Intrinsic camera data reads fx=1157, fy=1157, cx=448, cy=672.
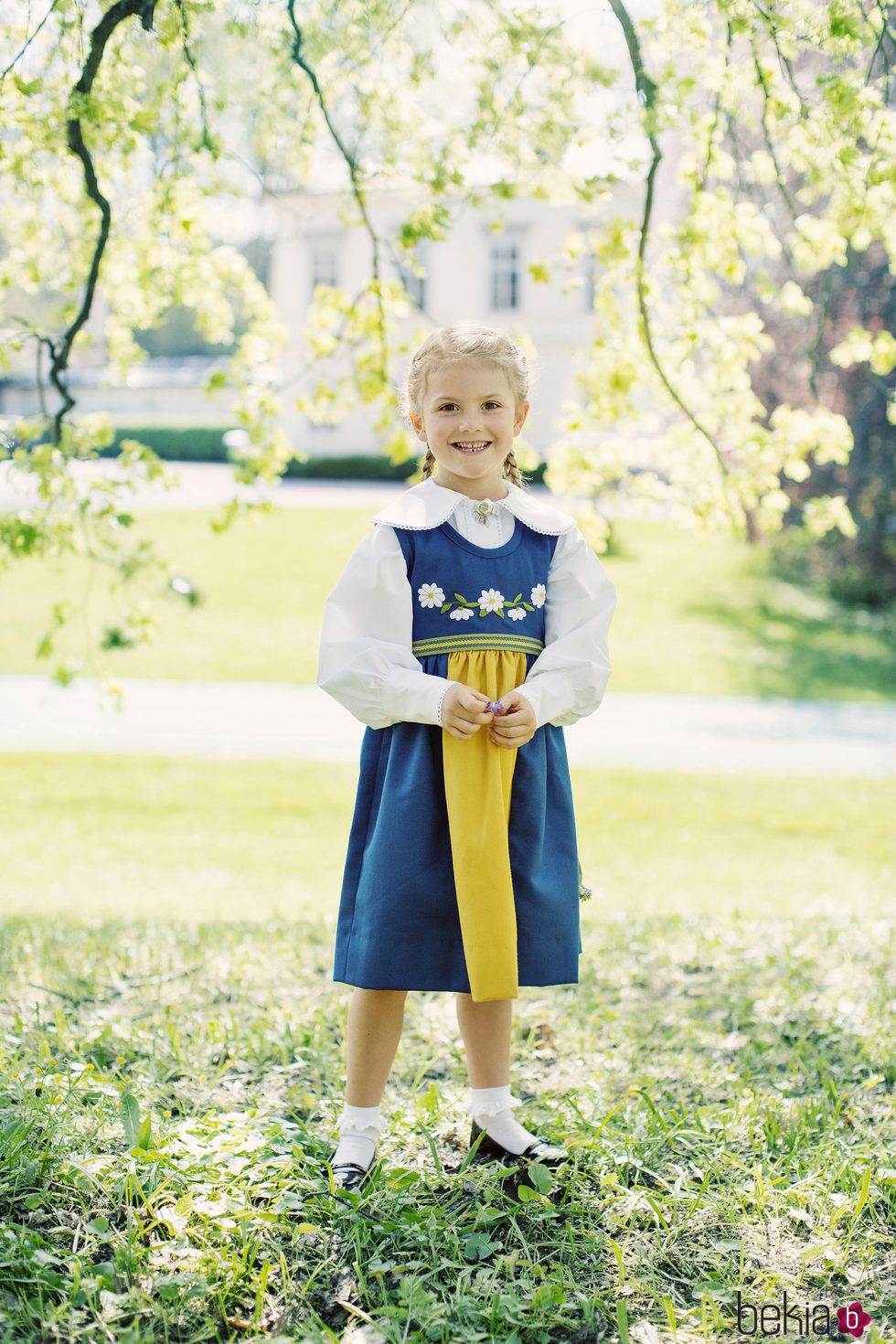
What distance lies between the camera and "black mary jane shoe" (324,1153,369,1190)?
83.0 inches

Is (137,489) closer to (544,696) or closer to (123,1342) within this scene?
(544,696)

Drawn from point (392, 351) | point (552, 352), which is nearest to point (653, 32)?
point (392, 351)

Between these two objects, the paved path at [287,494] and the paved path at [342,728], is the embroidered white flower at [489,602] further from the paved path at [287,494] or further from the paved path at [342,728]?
the paved path at [287,494]

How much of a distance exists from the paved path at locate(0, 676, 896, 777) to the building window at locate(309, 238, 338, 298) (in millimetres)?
14185

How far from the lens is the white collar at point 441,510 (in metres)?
2.18

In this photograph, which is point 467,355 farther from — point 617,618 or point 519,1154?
point 617,618

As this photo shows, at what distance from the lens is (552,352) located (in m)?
22.7

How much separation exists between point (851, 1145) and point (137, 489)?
2876 mm

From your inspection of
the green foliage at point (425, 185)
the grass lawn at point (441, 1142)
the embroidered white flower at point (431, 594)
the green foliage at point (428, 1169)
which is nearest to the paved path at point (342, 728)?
the grass lawn at point (441, 1142)

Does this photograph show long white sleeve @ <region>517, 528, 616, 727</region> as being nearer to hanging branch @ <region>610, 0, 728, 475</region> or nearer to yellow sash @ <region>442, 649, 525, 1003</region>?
yellow sash @ <region>442, 649, 525, 1003</region>

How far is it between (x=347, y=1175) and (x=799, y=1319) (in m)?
0.81

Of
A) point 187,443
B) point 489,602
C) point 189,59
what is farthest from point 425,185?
point 187,443

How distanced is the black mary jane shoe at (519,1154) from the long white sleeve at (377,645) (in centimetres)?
85

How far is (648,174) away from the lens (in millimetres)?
3402
